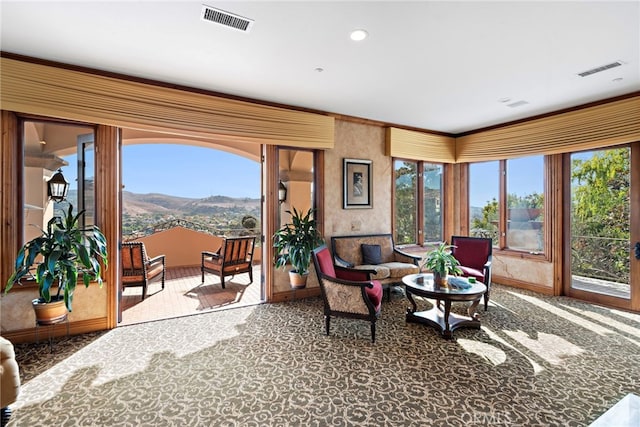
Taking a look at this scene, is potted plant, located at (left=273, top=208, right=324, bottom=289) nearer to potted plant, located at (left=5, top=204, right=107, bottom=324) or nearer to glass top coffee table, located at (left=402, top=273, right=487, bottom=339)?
glass top coffee table, located at (left=402, top=273, right=487, bottom=339)

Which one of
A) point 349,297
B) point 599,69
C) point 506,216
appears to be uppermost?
point 599,69

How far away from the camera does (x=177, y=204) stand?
304 inches

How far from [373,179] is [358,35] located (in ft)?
9.53

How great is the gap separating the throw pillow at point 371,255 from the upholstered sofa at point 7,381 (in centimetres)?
396

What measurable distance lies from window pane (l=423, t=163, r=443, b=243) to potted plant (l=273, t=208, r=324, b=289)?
275 centimetres

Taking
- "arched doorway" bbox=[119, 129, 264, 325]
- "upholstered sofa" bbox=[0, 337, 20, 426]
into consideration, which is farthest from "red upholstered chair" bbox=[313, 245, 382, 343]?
"upholstered sofa" bbox=[0, 337, 20, 426]

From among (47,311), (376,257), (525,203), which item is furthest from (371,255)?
(47,311)

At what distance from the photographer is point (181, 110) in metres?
3.71

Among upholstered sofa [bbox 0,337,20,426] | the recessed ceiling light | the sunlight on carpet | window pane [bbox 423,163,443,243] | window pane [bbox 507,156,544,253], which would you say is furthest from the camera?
window pane [bbox 423,163,443,243]

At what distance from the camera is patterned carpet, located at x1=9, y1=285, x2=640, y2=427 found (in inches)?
82.9

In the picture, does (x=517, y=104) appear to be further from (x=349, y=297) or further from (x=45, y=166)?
(x=45, y=166)

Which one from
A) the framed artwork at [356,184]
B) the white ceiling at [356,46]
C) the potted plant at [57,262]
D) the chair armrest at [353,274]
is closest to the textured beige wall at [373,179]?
the framed artwork at [356,184]

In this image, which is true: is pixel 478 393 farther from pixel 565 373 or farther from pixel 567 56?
pixel 567 56

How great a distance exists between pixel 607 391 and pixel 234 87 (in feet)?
15.2
